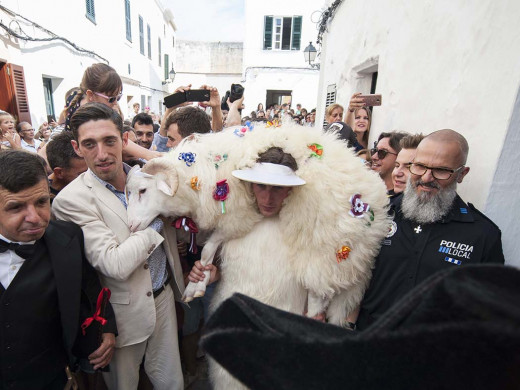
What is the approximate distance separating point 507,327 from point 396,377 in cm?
22

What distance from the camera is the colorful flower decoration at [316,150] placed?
5.68 feet

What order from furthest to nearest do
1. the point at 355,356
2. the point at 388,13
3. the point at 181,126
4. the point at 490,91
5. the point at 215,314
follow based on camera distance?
1. the point at 388,13
2. the point at 181,126
3. the point at 490,91
4. the point at 215,314
5. the point at 355,356

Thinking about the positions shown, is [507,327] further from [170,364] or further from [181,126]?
[181,126]

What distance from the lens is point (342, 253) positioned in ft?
5.48

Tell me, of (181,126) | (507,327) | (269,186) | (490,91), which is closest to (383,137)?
(490,91)

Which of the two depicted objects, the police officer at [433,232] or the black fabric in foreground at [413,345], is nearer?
Answer: the black fabric in foreground at [413,345]

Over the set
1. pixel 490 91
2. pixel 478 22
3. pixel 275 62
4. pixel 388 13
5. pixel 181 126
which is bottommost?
pixel 181 126

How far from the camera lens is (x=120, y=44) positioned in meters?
13.9

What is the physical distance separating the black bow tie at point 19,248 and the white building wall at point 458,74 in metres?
2.74

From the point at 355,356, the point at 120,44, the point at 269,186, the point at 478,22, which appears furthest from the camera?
the point at 120,44

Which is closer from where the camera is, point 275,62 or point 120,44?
point 120,44

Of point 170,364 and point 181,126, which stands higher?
point 181,126

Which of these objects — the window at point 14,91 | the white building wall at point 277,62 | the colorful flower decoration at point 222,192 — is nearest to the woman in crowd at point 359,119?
the colorful flower decoration at point 222,192

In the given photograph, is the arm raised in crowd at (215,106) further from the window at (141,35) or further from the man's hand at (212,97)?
the window at (141,35)
